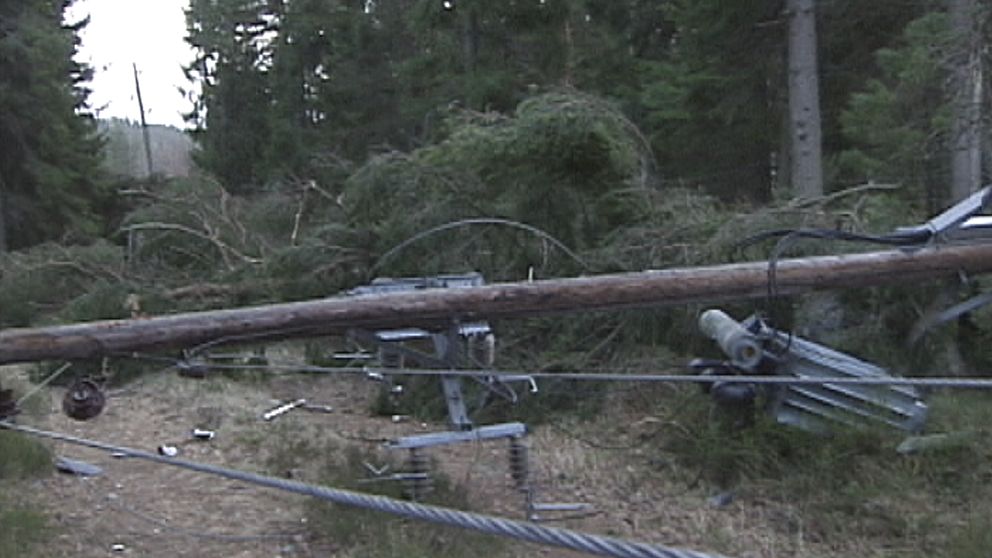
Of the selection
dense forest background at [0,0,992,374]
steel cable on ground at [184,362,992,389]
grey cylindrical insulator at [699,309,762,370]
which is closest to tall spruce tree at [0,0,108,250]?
dense forest background at [0,0,992,374]

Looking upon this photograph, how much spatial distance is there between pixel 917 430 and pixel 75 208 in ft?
73.7

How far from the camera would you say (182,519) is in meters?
5.14

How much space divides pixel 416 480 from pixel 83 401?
1.60 metres

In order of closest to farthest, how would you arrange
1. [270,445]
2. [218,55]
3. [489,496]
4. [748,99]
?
[489,496]
[270,445]
[748,99]
[218,55]

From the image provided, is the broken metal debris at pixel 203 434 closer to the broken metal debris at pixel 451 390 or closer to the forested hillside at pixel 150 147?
the broken metal debris at pixel 451 390

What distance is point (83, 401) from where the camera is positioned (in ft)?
16.3

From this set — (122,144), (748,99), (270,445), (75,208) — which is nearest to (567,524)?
(270,445)

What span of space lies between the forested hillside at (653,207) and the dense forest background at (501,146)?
32 millimetres

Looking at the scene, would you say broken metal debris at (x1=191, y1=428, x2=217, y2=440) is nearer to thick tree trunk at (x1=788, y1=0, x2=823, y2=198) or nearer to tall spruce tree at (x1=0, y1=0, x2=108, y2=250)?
thick tree trunk at (x1=788, y1=0, x2=823, y2=198)

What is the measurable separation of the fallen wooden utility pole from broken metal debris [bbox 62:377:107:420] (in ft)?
0.76

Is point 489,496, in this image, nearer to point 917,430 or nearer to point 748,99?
point 917,430

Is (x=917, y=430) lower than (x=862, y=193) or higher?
lower

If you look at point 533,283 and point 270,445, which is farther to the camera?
point 270,445

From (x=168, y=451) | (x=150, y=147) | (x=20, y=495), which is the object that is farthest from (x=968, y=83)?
(x=150, y=147)
